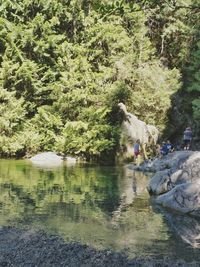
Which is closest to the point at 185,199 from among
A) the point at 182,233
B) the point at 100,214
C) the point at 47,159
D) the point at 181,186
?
the point at 181,186

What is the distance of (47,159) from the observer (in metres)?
29.1

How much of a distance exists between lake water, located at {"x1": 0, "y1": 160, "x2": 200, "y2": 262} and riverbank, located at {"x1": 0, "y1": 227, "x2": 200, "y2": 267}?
47 centimetres

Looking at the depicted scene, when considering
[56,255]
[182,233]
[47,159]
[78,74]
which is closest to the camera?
[56,255]

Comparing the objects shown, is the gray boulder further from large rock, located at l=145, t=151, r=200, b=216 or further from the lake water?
the lake water

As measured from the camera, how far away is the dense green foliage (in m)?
31.6

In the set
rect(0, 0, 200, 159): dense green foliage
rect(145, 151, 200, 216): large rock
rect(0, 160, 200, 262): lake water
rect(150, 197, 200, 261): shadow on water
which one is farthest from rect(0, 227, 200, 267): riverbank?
rect(0, 0, 200, 159): dense green foliage

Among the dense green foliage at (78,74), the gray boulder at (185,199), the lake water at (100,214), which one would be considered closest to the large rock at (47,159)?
the dense green foliage at (78,74)

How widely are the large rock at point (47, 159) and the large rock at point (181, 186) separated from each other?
12117 millimetres

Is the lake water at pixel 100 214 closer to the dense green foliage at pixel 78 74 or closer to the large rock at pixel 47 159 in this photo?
the large rock at pixel 47 159

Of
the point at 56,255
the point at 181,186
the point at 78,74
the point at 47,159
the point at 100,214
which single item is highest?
the point at 78,74

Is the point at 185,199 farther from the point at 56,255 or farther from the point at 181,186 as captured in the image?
the point at 56,255

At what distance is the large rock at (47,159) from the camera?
2802 cm

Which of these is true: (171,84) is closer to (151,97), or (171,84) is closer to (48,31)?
(151,97)

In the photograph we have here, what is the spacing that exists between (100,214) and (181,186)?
294 centimetres
